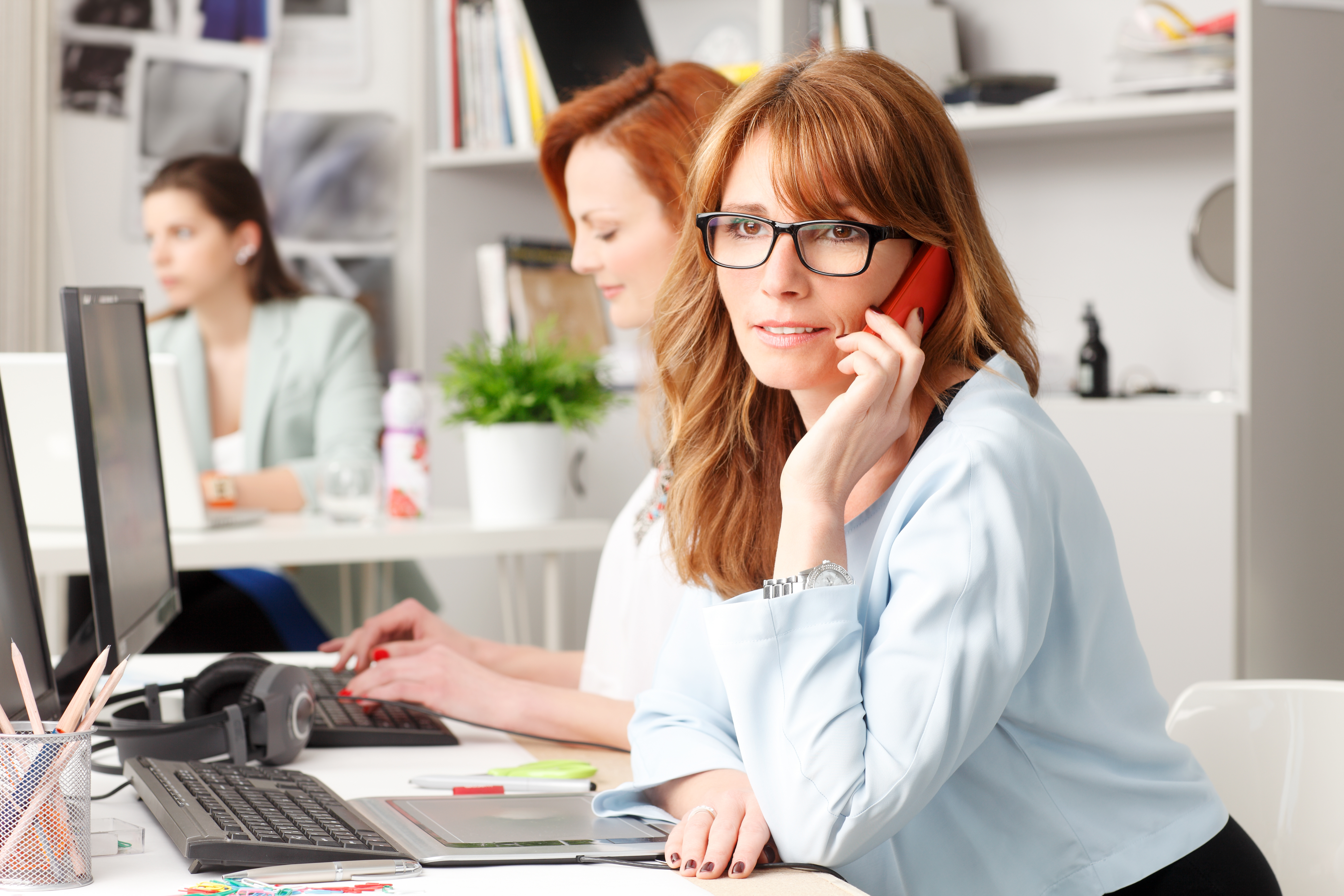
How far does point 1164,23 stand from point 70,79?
8.54ft

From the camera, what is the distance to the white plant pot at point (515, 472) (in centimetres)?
263

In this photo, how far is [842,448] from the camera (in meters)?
0.97

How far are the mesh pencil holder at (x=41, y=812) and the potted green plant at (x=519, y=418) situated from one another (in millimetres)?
1814

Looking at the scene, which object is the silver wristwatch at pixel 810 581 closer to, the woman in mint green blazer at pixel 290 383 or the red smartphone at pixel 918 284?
the red smartphone at pixel 918 284

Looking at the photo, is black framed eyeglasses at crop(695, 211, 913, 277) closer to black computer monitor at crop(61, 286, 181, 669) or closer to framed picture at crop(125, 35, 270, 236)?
black computer monitor at crop(61, 286, 181, 669)

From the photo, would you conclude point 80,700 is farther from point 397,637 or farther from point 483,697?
point 397,637

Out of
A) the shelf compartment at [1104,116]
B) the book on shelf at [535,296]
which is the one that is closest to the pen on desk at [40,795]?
the shelf compartment at [1104,116]

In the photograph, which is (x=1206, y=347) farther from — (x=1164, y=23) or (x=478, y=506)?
(x=478, y=506)

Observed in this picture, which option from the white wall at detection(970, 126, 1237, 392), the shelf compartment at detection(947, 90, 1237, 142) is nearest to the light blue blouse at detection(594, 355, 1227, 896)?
the shelf compartment at detection(947, 90, 1237, 142)

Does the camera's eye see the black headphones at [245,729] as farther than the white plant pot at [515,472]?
No

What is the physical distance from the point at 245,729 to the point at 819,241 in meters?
0.64

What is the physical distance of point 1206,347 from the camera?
2691 mm

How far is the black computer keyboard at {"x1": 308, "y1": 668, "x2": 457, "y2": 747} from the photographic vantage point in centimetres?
125

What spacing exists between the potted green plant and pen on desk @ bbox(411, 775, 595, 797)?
1.53 metres
